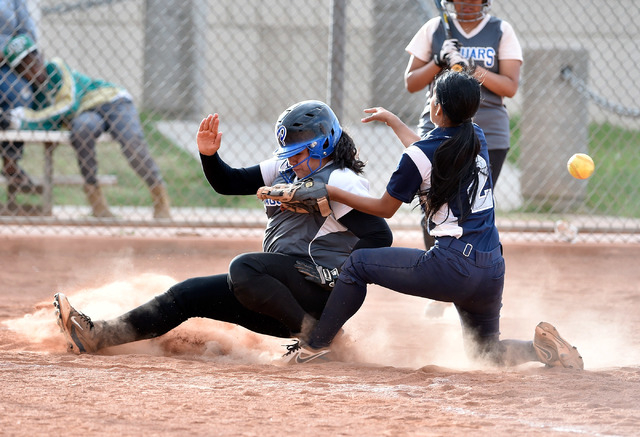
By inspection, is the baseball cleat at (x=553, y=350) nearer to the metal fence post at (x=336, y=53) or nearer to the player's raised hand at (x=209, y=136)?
the player's raised hand at (x=209, y=136)

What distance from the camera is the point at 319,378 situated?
3.26 meters

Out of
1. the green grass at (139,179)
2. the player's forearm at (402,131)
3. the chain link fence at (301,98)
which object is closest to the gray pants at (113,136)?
the chain link fence at (301,98)

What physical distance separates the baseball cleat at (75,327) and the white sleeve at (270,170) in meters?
1.00

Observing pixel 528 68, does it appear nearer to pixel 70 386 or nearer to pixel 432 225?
pixel 432 225

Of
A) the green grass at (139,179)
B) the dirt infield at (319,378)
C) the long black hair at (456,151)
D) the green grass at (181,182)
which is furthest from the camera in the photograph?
the green grass at (139,179)

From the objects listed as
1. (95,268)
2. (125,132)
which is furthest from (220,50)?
(95,268)

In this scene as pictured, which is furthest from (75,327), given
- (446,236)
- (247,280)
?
(446,236)

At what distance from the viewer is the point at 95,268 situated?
5.89m

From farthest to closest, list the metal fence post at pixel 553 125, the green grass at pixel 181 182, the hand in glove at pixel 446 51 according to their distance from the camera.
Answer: the green grass at pixel 181 182 < the metal fence post at pixel 553 125 < the hand in glove at pixel 446 51

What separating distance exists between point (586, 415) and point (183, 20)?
961 cm

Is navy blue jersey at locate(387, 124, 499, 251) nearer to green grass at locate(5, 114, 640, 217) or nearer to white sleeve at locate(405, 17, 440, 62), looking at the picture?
white sleeve at locate(405, 17, 440, 62)

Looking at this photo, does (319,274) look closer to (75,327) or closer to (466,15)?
(75,327)

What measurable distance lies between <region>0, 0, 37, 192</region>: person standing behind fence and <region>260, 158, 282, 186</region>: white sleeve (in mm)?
4076

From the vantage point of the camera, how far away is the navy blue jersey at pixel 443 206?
3.37 metres
